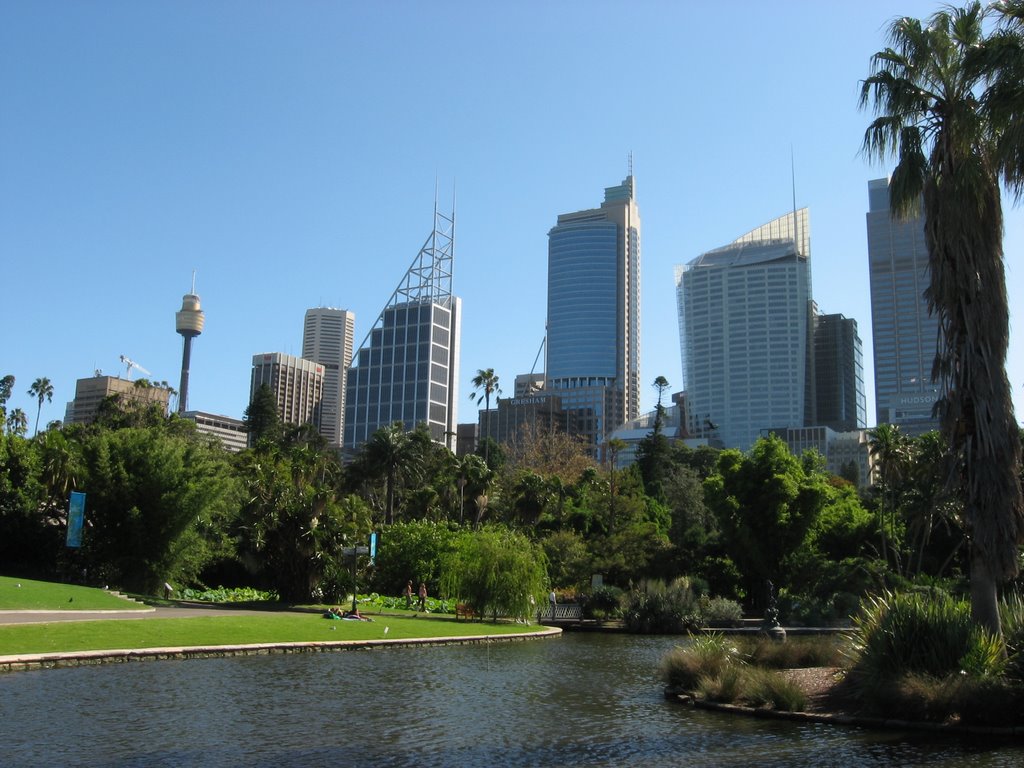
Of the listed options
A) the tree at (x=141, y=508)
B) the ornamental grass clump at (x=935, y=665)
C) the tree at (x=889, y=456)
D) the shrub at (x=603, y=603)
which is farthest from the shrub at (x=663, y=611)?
the ornamental grass clump at (x=935, y=665)

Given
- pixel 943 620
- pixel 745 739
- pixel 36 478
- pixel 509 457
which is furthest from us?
pixel 509 457

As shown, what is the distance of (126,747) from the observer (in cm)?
1307

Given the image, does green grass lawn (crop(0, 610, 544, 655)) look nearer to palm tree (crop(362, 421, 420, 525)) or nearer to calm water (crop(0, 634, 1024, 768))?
calm water (crop(0, 634, 1024, 768))

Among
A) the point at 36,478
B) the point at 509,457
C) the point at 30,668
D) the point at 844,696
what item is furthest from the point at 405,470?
the point at 844,696

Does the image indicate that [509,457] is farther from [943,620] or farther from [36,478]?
[943,620]

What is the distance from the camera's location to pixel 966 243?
18.0 meters

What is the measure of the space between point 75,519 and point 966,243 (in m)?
38.5

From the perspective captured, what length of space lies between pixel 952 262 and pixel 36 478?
4610 centimetres

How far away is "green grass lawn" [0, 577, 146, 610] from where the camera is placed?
1241 inches

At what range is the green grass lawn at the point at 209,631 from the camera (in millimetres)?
23172

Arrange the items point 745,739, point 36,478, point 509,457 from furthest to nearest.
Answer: point 509,457 < point 36,478 < point 745,739

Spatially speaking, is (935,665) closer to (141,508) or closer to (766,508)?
(141,508)

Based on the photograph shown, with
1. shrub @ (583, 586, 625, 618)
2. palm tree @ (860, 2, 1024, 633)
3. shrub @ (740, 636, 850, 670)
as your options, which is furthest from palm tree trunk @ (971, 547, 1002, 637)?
shrub @ (583, 586, 625, 618)

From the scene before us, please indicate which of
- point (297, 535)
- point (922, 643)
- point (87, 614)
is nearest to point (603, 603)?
point (297, 535)
